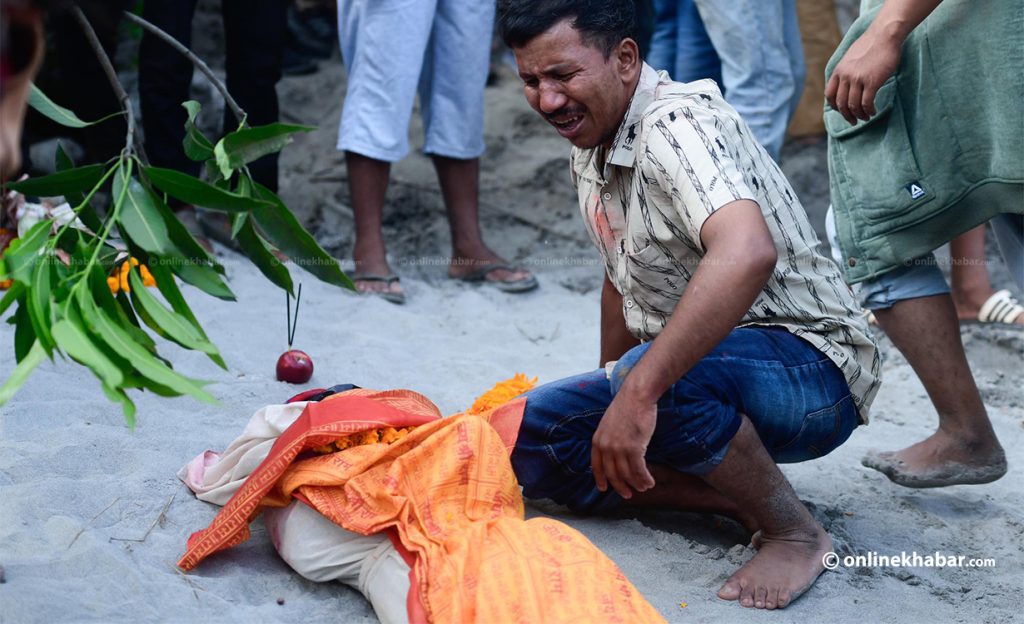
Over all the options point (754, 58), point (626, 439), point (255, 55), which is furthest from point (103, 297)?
point (754, 58)

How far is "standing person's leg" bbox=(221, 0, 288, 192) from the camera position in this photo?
4086 mm

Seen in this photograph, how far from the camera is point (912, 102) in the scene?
2.52 meters

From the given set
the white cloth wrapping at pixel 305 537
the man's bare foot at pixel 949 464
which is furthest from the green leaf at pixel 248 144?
the man's bare foot at pixel 949 464

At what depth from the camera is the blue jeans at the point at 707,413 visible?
2096 mm

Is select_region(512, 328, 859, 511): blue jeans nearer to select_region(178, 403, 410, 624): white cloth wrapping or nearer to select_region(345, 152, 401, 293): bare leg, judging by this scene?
select_region(178, 403, 410, 624): white cloth wrapping

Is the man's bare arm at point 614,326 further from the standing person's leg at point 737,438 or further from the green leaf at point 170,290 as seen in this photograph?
the green leaf at point 170,290

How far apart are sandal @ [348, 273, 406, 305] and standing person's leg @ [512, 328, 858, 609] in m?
1.67

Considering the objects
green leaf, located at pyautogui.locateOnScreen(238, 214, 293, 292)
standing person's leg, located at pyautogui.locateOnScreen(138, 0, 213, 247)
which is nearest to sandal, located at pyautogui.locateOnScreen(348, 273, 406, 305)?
standing person's leg, located at pyautogui.locateOnScreen(138, 0, 213, 247)

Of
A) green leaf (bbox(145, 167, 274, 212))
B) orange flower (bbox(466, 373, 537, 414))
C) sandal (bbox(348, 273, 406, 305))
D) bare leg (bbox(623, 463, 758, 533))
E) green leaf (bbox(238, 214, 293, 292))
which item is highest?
green leaf (bbox(145, 167, 274, 212))

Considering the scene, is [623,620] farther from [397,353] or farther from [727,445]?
[397,353]

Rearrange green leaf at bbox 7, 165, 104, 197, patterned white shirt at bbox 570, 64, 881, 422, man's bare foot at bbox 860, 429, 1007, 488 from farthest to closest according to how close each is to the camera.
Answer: man's bare foot at bbox 860, 429, 1007, 488
patterned white shirt at bbox 570, 64, 881, 422
green leaf at bbox 7, 165, 104, 197

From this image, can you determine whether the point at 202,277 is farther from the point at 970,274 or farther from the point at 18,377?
the point at 970,274

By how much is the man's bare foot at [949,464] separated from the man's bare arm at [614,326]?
29.6 inches

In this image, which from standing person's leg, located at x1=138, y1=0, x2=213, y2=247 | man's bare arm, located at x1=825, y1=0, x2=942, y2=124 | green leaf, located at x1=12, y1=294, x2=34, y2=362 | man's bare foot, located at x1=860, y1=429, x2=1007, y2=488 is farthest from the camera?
standing person's leg, located at x1=138, y1=0, x2=213, y2=247
